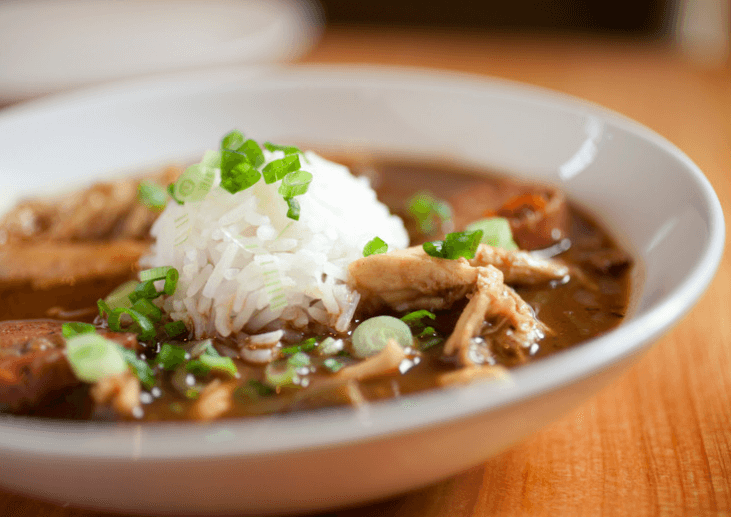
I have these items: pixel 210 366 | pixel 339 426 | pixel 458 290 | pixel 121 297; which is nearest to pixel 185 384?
pixel 210 366

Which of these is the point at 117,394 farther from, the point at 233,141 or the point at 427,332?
the point at 233,141

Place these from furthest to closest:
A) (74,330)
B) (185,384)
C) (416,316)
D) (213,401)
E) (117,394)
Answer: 1. (416,316)
2. (74,330)
3. (185,384)
4. (213,401)
5. (117,394)

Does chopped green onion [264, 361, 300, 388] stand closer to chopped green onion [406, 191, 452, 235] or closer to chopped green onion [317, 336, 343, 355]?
chopped green onion [317, 336, 343, 355]

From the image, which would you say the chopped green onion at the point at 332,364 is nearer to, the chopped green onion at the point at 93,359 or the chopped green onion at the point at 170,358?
the chopped green onion at the point at 170,358

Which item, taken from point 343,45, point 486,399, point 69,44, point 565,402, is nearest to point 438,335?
point 565,402

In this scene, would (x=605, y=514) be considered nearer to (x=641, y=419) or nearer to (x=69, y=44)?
(x=641, y=419)

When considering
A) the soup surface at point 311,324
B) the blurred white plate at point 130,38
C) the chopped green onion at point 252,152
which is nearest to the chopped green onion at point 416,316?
the soup surface at point 311,324
